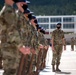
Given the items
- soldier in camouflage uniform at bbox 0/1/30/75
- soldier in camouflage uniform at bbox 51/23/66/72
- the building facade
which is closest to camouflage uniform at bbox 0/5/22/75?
soldier in camouflage uniform at bbox 0/1/30/75

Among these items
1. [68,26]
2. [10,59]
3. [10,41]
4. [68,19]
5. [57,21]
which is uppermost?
[68,19]

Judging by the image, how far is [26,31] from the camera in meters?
6.75

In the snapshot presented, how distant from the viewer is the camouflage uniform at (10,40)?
5.43 meters

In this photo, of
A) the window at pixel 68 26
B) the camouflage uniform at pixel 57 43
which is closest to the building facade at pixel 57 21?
the window at pixel 68 26

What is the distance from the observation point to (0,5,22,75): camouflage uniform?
543cm

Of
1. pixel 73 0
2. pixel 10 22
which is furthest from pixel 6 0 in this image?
pixel 73 0

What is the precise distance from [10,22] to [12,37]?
0.23 meters

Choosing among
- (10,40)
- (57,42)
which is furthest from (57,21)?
(10,40)

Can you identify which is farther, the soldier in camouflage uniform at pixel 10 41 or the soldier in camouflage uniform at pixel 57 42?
the soldier in camouflage uniform at pixel 57 42

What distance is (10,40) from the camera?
18.0 ft

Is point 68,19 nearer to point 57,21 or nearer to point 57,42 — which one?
point 57,21

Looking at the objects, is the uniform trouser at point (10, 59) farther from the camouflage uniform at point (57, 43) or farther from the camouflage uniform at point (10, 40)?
the camouflage uniform at point (57, 43)

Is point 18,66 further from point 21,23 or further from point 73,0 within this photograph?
point 73,0

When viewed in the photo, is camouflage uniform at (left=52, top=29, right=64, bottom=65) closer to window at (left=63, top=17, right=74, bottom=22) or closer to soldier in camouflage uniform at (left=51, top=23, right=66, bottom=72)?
soldier in camouflage uniform at (left=51, top=23, right=66, bottom=72)
